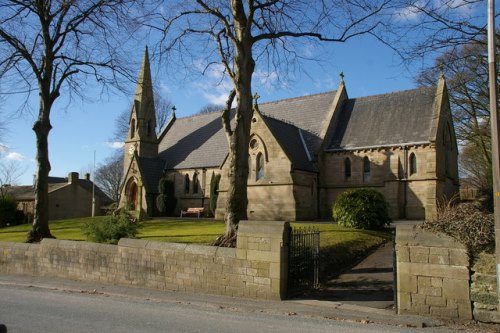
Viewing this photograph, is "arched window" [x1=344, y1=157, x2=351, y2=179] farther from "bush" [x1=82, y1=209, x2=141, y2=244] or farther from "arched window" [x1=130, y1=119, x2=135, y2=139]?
"arched window" [x1=130, y1=119, x2=135, y2=139]

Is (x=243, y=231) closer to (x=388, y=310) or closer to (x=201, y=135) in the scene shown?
(x=388, y=310)

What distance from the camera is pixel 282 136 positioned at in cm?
3161

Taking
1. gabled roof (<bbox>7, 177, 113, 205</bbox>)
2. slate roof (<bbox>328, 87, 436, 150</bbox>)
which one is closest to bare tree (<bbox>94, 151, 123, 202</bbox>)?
gabled roof (<bbox>7, 177, 113, 205</bbox>)

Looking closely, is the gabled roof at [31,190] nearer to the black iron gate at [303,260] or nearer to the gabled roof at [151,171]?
the gabled roof at [151,171]

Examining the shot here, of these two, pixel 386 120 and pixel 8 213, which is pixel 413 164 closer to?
pixel 386 120

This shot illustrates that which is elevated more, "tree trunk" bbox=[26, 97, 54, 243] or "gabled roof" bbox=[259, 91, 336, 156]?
"gabled roof" bbox=[259, 91, 336, 156]

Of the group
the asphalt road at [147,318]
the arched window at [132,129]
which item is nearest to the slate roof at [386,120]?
the arched window at [132,129]

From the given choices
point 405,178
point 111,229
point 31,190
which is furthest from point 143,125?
point 111,229

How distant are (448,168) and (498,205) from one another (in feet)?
90.9

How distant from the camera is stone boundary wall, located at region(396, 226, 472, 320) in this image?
26.8ft

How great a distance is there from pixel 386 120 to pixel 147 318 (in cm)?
2822

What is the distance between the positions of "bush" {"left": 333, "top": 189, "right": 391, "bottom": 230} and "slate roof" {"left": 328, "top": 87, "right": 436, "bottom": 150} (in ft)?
34.3

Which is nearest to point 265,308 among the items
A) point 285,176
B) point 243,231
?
point 243,231

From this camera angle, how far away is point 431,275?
8.47 meters
